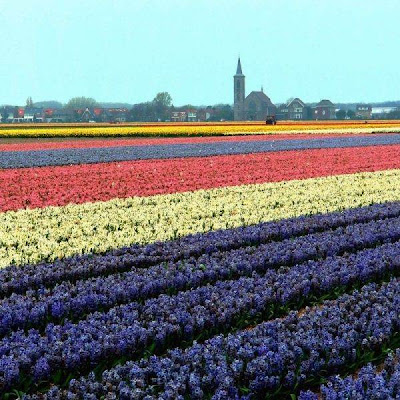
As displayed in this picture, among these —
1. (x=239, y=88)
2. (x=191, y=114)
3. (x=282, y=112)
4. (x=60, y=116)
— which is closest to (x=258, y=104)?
(x=282, y=112)

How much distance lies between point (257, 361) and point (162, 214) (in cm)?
767

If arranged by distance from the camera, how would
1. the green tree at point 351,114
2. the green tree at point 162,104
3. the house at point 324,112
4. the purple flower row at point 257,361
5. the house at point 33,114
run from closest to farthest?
the purple flower row at point 257,361
the green tree at point 162,104
the green tree at point 351,114
the house at point 33,114
the house at point 324,112

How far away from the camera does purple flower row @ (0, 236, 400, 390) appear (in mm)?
5938

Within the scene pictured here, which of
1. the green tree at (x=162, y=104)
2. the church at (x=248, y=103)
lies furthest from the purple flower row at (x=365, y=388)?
the church at (x=248, y=103)

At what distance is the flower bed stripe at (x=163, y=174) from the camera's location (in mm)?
16875

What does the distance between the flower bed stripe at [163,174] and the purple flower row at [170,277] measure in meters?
6.94

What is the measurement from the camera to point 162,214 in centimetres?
1316

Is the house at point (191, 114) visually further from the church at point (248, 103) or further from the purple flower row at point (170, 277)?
the purple flower row at point (170, 277)

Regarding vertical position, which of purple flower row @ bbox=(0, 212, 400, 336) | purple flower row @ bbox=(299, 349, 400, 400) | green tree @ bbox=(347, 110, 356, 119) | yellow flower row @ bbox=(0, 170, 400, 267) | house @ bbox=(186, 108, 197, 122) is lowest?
purple flower row @ bbox=(299, 349, 400, 400)

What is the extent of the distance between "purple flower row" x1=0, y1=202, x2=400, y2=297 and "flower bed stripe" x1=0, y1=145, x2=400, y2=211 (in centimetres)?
574

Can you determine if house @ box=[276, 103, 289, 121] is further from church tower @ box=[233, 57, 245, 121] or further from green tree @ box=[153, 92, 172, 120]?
green tree @ box=[153, 92, 172, 120]

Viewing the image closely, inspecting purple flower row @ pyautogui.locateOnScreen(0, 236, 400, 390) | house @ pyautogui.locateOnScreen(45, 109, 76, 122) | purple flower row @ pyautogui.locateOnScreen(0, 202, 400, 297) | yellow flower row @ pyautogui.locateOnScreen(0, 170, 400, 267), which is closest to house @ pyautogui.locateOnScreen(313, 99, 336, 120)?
house @ pyautogui.locateOnScreen(45, 109, 76, 122)

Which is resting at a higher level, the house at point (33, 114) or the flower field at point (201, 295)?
the house at point (33, 114)

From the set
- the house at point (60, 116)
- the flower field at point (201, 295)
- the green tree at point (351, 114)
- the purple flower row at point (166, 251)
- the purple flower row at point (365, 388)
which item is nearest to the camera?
the purple flower row at point (365, 388)
